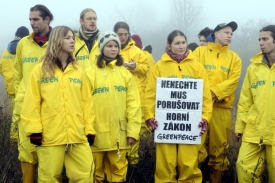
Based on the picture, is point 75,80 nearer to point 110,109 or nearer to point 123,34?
point 110,109

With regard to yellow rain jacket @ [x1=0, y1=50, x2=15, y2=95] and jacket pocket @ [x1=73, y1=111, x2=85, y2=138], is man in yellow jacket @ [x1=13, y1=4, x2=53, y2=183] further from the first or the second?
yellow rain jacket @ [x1=0, y1=50, x2=15, y2=95]

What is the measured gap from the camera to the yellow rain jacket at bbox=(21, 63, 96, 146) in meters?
4.66

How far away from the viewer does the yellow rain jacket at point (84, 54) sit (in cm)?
635

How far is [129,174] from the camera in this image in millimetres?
6391

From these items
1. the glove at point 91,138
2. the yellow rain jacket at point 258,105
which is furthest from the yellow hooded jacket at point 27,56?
the yellow rain jacket at point 258,105

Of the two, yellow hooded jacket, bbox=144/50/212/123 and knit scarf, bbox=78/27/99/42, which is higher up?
knit scarf, bbox=78/27/99/42

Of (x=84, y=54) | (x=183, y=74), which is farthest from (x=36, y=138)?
(x=183, y=74)

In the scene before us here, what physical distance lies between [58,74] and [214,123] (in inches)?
112

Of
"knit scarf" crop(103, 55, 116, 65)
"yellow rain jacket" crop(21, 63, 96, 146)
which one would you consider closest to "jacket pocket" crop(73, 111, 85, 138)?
"yellow rain jacket" crop(21, 63, 96, 146)

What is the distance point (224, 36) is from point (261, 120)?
1771mm

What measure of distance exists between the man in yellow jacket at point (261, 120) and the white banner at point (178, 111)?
68cm

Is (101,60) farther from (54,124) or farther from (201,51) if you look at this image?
(201,51)

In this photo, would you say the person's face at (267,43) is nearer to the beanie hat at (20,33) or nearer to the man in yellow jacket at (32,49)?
the man in yellow jacket at (32,49)

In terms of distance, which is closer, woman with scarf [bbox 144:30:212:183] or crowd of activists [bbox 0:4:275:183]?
crowd of activists [bbox 0:4:275:183]
